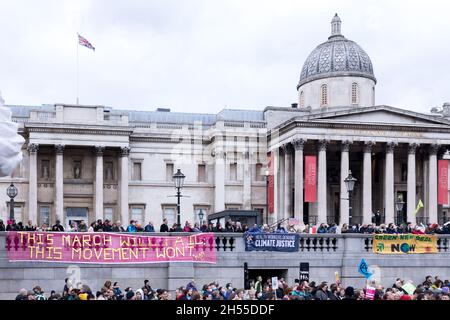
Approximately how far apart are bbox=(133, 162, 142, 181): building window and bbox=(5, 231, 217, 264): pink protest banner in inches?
1454

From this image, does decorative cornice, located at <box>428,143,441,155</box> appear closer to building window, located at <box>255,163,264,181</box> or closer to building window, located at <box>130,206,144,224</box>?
building window, located at <box>255,163,264,181</box>

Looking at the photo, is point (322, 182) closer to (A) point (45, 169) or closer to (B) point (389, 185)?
(B) point (389, 185)

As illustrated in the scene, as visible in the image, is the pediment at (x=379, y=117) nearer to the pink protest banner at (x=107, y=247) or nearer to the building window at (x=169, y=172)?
the building window at (x=169, y=172)

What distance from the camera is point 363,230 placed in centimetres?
3653

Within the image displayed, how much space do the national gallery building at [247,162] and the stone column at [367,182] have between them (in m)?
0.08

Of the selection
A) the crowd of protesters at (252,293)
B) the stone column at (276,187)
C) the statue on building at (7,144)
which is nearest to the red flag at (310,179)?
the stone column at (276,187)

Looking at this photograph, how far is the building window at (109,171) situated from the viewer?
6631 centimetres

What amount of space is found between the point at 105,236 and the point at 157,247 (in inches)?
89.4

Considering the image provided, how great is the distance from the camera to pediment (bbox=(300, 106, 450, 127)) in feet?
205

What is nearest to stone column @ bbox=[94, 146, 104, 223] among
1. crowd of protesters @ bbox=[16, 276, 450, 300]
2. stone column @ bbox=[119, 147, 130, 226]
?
stone column @ bbox=[119, 147, 130, 226]

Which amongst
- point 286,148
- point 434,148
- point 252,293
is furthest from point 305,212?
point 252,293
